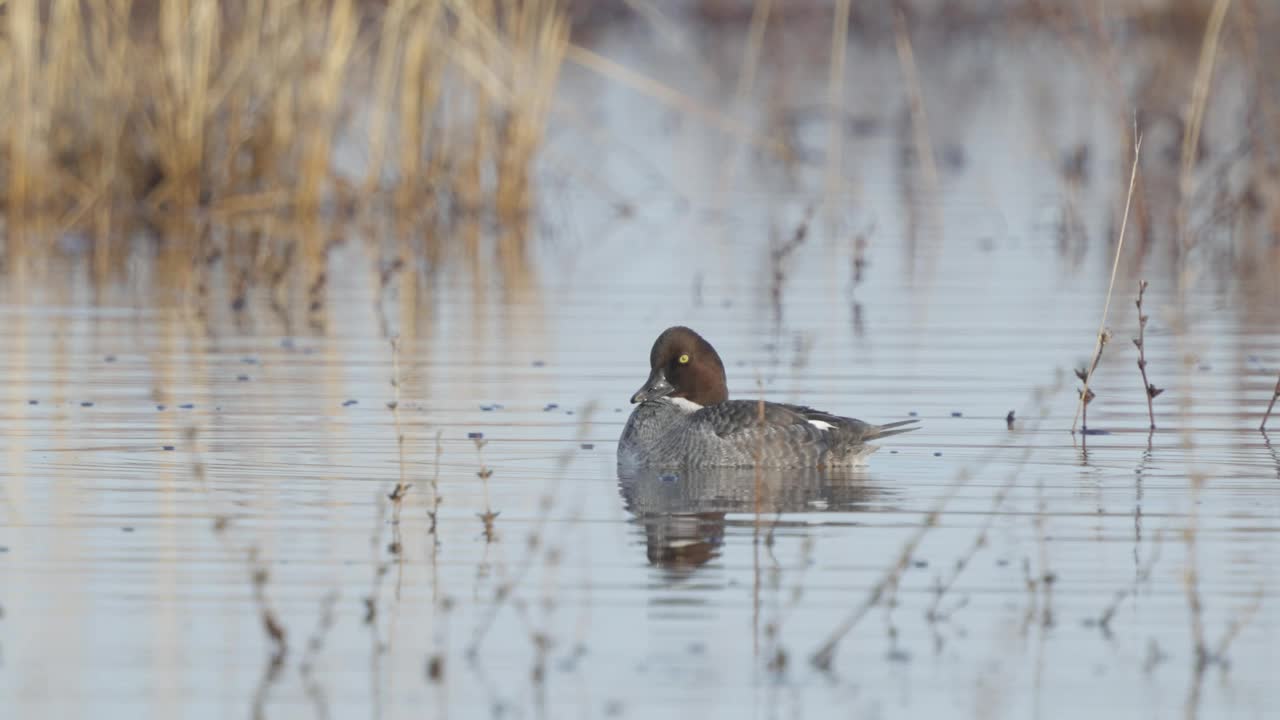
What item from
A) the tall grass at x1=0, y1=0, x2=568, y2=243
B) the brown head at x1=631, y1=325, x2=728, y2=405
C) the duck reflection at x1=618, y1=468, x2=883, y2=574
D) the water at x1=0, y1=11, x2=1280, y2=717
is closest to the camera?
the water at x1=0, y1=11, x2=1280, y2=717

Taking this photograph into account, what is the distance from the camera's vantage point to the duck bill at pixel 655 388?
1038 centimetres

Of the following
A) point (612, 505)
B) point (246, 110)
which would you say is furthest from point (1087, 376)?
point (246, 110)

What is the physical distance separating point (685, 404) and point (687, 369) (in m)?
0.19

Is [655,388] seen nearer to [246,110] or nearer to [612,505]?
[612,505]

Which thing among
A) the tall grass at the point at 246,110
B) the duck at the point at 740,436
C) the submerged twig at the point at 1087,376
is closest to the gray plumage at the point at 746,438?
the duck at the point at 740,436

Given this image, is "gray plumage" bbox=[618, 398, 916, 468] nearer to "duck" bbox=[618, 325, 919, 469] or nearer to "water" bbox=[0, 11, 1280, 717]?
"duck" bbox=[618, 325, 919, 469]

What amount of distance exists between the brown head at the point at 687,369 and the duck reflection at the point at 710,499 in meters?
0.72

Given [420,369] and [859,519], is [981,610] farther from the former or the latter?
[420,369]

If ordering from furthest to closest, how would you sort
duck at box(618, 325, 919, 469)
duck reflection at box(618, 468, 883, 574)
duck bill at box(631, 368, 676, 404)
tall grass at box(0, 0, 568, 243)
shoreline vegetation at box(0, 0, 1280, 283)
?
1. tall grass at box(0, 0, 568, 243)
2. shoreline vegetation at box(0, 0, 1280, 283)
3. duck bill at box(631, 368, 676, 404)
4. duck at box(618, 325, 919, 469)
5. duck reflection at box(618, 468, 883, 574)

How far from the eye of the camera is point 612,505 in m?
8.84

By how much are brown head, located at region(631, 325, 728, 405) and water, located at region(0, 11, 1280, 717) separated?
50 cm

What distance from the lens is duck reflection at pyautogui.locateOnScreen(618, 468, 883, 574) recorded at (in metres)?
7.84

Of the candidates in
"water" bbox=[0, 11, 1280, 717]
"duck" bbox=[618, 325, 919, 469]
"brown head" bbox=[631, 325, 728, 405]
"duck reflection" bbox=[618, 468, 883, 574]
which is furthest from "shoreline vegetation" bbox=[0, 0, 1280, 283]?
"duck reflection" bbox=[618, 468, 883, 574]

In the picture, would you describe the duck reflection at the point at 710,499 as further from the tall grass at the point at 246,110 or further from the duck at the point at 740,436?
the tall grass at the point at 246,110
